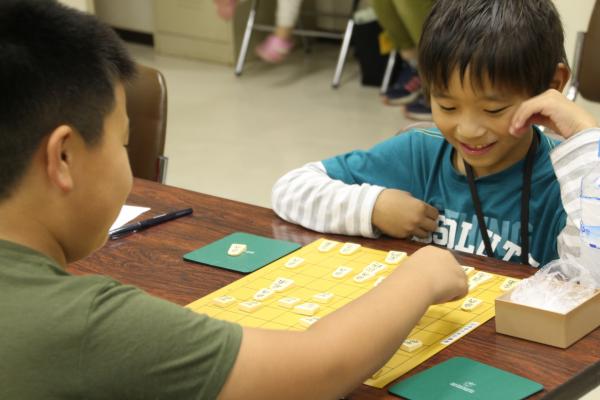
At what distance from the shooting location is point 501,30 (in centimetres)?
160

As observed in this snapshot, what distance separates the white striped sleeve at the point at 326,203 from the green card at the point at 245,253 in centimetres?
9

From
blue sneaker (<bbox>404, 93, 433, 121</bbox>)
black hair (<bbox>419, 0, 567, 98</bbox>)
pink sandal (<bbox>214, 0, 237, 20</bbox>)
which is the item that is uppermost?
black hair (<bbox>419, 0, 567, 98</bbox>)

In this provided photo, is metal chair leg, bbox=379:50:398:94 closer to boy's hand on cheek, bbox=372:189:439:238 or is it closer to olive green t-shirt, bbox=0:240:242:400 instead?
boy's hand on cheek, bbox=372:189:439:238

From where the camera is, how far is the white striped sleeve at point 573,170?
1.45 meters

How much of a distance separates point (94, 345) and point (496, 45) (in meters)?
→ 0.92

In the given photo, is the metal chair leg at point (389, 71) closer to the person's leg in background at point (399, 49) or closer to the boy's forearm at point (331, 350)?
the person's leg in background at point (399, 49)

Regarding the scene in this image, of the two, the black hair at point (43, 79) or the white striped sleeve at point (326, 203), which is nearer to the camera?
the black hair at point (43, 79)

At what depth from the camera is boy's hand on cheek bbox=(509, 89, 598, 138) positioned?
4.86 feet

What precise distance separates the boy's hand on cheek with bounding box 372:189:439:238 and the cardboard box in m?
0.37

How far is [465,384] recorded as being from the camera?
3.60 feet

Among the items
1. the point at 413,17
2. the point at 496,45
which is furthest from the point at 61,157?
the point at 413,17

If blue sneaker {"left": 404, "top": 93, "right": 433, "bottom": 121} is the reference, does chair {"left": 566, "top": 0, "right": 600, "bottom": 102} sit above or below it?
A: above

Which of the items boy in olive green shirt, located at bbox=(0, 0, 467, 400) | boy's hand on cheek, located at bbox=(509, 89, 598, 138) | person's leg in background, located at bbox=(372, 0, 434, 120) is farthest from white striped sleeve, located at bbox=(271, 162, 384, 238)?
person's leg in background, located at bbox=(372, 0, 434, 120)

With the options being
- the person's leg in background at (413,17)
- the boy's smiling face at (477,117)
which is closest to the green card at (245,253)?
the boy's smiling face at (477,117)
